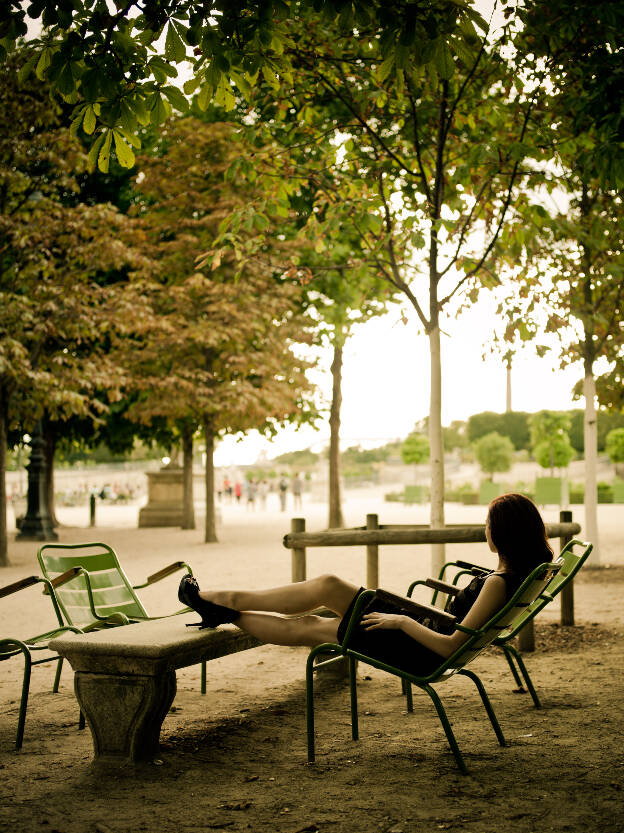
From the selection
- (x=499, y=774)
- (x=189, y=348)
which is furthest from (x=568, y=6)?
(x=189, y=348)

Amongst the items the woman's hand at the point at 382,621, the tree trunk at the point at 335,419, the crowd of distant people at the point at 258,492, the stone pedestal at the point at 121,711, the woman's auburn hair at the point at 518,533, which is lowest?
the crowd of distant people at the point at 258,492

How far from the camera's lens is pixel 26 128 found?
1522 cm

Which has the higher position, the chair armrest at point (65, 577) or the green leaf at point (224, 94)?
the green leaf at point (224, 94)

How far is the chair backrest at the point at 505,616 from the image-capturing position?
4434 millimetres

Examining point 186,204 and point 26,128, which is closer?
point 26,128

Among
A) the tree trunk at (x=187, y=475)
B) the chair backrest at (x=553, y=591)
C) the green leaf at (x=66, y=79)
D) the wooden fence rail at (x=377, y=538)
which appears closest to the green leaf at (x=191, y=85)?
the green leaf at (x=66, y=79)

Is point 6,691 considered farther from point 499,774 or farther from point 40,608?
point 40,608

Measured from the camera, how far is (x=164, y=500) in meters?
27.8

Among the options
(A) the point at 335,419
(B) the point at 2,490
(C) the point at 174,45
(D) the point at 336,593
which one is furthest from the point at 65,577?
(A) the point at 335,419

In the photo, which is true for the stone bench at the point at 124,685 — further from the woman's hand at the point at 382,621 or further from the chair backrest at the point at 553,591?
the chair backrest at the point at 553,591

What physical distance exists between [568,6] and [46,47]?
13.5ft

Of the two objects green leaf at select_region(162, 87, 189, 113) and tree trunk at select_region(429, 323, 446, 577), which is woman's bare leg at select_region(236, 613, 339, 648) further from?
tree trunk at select_region(429, 323, 446, 577)

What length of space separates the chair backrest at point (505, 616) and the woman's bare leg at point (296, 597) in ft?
2.22

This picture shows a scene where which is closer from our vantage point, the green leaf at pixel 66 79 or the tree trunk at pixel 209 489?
the green leaf at pixel 66 79
